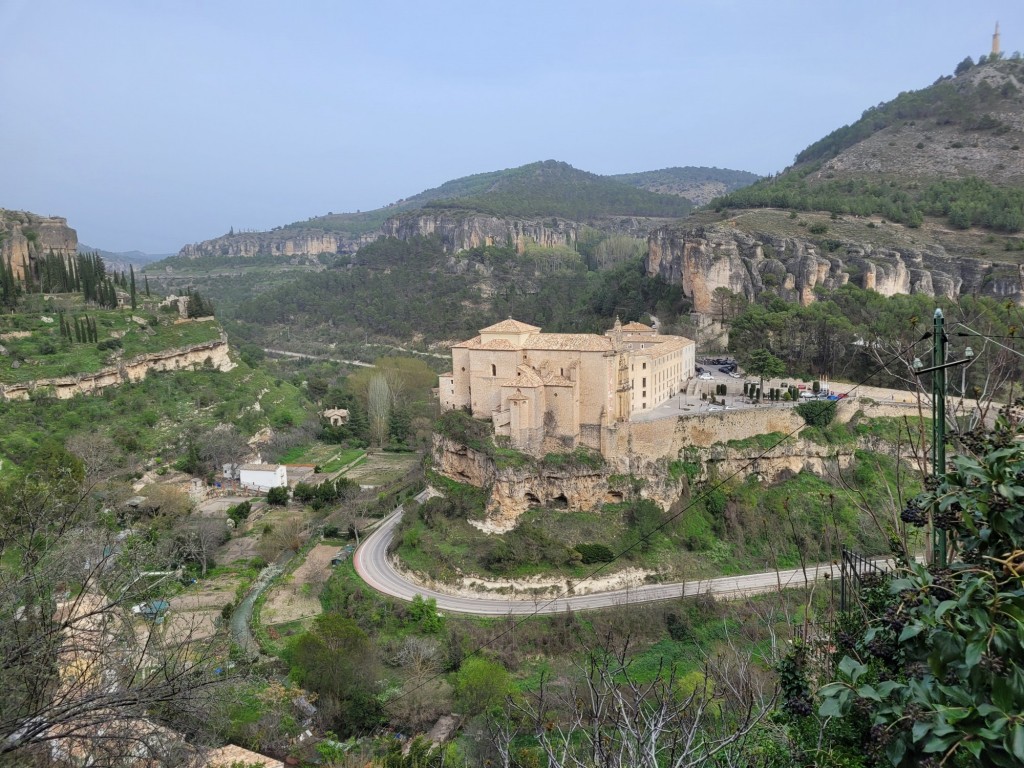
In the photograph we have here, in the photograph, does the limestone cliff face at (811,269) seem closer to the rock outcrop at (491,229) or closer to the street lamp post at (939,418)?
the street lamp post at (939,418)

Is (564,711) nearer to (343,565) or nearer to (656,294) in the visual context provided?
(343,565)

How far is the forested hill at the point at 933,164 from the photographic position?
189ft

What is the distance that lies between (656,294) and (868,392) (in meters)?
23.9

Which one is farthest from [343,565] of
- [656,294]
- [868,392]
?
[656,294]

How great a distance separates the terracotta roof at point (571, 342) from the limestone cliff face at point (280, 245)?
141248 mm

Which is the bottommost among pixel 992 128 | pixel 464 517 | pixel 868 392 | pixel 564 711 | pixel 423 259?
pixel 564 711

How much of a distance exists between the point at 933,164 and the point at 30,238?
86892 mm

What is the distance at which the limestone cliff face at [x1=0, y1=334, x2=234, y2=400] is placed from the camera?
125 feet

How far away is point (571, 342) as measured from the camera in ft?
98.8

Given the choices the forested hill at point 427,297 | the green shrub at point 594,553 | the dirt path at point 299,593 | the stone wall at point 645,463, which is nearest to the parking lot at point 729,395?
the stone wall at point 645,463

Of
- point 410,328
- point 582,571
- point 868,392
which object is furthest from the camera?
point 410,328

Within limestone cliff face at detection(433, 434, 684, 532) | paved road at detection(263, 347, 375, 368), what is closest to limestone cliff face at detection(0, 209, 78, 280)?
paved road at detection(263, 347, 375, 368)

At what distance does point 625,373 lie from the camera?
101 ft

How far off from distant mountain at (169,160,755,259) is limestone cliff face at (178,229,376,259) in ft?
0.80
